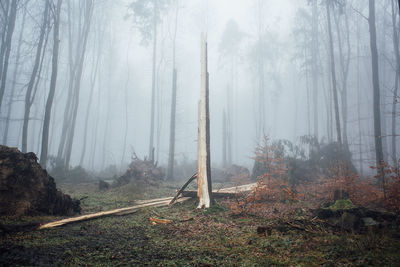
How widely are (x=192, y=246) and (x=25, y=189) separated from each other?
15.1 ft

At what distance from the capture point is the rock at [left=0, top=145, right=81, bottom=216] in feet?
14.5

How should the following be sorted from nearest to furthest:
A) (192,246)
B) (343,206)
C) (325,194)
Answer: (192,246) < (343,206) < (325,194)

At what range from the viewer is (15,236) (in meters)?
3.33

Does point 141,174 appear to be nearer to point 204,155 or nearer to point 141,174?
point 141,174

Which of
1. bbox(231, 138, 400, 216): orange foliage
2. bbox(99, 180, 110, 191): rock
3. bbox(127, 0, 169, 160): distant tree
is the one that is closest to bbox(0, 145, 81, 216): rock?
bbox(99, 180, 110, 191): rock

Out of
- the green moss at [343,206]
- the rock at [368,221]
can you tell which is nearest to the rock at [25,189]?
the green moss at [343,206]

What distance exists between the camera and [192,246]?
339cm

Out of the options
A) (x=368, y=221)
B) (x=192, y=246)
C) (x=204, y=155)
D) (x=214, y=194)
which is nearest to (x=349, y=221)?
(x=368, y=221)

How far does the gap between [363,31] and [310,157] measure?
20.8 m

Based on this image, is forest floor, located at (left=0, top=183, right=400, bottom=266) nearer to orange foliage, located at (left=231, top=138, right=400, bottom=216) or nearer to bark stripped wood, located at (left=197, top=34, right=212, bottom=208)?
orange foliage, located at (left=231, top=138, right=400, bottom=216)

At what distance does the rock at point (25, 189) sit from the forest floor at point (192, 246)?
1.60 feet

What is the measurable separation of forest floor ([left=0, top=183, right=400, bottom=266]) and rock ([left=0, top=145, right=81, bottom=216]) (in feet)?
1.60

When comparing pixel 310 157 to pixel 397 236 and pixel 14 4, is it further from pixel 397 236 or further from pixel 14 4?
pixel 14 4

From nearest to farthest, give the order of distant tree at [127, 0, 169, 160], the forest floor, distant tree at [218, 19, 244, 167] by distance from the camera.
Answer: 1. the forest floor
2. distant tree at [127, 0, 169, 160]
3. distant tree at [218, 19, 244, 167]
